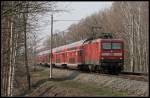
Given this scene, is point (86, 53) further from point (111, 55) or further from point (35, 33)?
point (35, 33)

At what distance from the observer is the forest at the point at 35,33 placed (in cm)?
1556

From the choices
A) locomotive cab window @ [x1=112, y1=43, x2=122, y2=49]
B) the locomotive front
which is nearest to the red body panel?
the locomotive front

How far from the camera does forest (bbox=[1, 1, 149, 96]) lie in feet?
51.1

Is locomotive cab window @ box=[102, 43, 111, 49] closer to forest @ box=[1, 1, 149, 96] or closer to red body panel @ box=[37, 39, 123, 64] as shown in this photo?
red body panel @ box=[37, 39, 123, 64]

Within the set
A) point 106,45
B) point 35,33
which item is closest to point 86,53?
point 106,45

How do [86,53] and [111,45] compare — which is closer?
[111,45]

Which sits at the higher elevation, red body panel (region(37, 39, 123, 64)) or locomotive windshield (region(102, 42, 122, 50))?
locomotive windshield (region(102, 42, 122, 50))

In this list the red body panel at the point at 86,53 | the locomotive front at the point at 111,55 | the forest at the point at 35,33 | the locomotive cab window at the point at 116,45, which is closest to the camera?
the forest at the point at 35,33

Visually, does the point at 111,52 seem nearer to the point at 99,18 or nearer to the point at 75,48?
the point at 75,48

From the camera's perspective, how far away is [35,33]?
21.6 meters

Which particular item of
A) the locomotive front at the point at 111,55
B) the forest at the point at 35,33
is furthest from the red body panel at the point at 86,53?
the forest at the point at 35,33

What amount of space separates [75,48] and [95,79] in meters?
15.4

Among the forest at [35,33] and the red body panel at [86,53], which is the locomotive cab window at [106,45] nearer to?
the red body panel at [86,53]

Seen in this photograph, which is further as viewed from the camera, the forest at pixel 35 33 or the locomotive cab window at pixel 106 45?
the locomotive cab window at pixel 106 45
